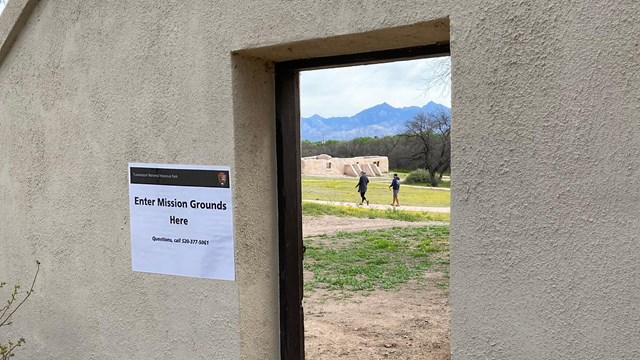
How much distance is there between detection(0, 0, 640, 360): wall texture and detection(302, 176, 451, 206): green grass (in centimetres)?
1678

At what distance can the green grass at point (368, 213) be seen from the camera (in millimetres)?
18078

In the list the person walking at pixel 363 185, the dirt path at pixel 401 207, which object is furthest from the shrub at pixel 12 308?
the person walking at pixel 363 185

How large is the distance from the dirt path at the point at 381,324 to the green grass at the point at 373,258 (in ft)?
1.64

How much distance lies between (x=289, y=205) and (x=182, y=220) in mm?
568

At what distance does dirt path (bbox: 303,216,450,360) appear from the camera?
5508mm

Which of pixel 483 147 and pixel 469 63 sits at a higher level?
pixel 469 63

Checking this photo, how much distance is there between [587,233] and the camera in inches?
66.4

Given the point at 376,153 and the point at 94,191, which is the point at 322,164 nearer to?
the point at 376,153

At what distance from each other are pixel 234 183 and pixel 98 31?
125 cm

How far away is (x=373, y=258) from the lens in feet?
35.0

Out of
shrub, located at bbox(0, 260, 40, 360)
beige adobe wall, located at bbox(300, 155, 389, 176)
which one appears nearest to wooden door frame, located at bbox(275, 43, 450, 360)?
shrub, located at bbox(0, 260, 40, 360)

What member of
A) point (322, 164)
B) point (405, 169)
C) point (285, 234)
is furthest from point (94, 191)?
point (322, 164)

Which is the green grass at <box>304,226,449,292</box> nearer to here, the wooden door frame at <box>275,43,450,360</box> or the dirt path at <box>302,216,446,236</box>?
the dirt path at <box>302,216,446,236</box>

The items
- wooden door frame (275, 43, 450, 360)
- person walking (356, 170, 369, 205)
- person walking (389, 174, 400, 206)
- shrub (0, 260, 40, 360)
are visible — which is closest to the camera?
wooden door frame (275, 43, 450, 360)
